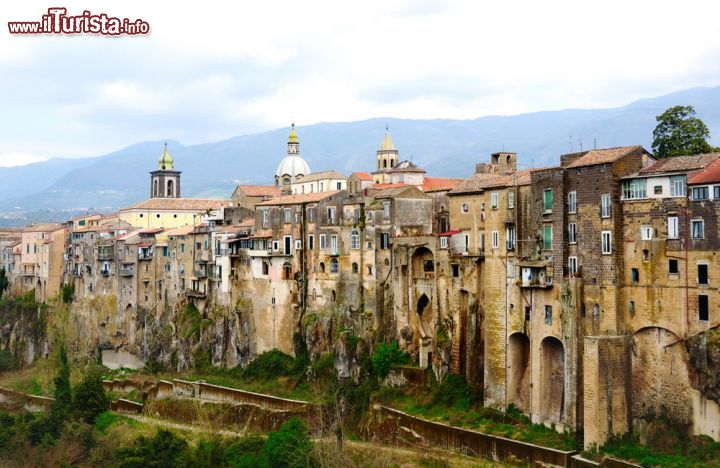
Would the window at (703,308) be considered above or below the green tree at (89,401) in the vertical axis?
above

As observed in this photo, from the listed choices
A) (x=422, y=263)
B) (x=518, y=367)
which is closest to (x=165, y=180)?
(x=422, y=263)

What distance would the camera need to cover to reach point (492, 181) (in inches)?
2347

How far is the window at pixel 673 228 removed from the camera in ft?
155

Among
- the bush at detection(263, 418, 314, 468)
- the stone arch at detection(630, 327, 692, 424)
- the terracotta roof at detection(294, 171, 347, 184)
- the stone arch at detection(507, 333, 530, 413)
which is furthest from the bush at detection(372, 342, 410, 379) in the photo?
the terracotta roof at detection(294, 171, 347, 184)

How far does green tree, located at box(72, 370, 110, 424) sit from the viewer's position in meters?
71.2

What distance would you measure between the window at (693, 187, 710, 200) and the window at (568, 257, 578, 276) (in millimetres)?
7716

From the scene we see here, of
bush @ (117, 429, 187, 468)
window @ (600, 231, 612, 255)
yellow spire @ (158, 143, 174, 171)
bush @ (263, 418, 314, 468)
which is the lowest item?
bush @ (117, 429, 187, 468)

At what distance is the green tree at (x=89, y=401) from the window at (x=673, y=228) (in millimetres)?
45336

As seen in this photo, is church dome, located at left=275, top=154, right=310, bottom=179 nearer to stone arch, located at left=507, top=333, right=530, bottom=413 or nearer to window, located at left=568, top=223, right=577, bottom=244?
stone arch, located at left=507, top=333, right=530, bottom=413

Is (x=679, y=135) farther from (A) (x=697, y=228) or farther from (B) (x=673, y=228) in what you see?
(A) (x=697, y=228)

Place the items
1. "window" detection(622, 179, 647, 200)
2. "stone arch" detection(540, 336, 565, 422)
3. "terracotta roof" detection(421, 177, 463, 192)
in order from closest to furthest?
"window" detection(622, 179, 647, 200) < "stone arch" detection(540, 336, 565, 422) < "terracotta roof" detection(421, 177, 463, 192)

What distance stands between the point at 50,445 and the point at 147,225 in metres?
45.4

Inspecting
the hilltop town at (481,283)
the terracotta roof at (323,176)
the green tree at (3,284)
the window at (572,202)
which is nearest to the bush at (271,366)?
the hilltop town at (481,283)

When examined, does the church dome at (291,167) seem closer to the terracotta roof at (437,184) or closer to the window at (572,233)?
the terracotta roof at (437,184)
